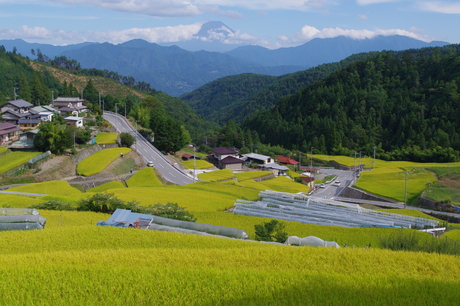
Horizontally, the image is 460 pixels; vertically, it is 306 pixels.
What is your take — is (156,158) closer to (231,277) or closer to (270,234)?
(270,234)

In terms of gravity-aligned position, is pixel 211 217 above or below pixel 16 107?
below

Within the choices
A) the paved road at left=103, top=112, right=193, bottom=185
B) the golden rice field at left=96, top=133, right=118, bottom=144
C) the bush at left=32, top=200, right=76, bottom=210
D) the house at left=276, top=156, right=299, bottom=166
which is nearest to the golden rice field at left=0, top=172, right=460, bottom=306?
the bush at left=32, top=200, right=76, bottom=210

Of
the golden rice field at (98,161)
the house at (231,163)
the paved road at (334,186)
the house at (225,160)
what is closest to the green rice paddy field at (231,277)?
the golden rice field at (98,161)

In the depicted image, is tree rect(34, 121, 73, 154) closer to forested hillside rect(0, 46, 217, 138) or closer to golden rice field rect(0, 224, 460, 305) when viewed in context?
forested hillside rect(0, 46, 217, 138)

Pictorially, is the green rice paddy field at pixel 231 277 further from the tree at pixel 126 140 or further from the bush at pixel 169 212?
the tree at pixel 126 140

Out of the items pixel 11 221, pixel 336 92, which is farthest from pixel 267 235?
pixel 336 92

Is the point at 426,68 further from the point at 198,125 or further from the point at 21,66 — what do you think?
the point at 21,66

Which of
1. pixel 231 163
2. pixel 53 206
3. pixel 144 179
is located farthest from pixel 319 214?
pixel 231 163
